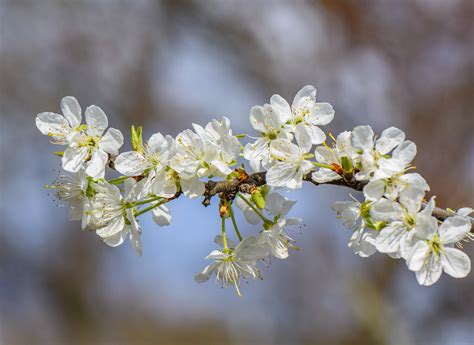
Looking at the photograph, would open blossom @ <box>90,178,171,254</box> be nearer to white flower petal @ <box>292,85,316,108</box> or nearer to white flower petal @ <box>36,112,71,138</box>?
white flower petal @ <box>36,112,71,138</box>

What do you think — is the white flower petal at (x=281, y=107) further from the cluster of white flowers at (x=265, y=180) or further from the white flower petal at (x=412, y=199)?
the white flower petal at (x=412, y=199)

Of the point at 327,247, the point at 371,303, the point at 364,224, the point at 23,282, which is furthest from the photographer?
the point at 23,282

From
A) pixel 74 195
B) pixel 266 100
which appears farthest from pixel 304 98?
pixel 266 100

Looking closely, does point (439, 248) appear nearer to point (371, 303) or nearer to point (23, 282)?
point (371, 303)

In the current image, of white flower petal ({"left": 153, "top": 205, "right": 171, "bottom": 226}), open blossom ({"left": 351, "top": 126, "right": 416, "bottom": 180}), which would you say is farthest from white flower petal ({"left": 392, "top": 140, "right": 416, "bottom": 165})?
white flower petal ({"left": 153, "top": 205, "right": 171, "bottom": 226})

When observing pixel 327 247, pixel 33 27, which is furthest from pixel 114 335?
pixel 33 27

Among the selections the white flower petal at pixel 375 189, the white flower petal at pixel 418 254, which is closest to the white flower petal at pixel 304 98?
the white flower petal at pixel 375 189

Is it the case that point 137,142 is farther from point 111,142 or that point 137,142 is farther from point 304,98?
point 304,98
